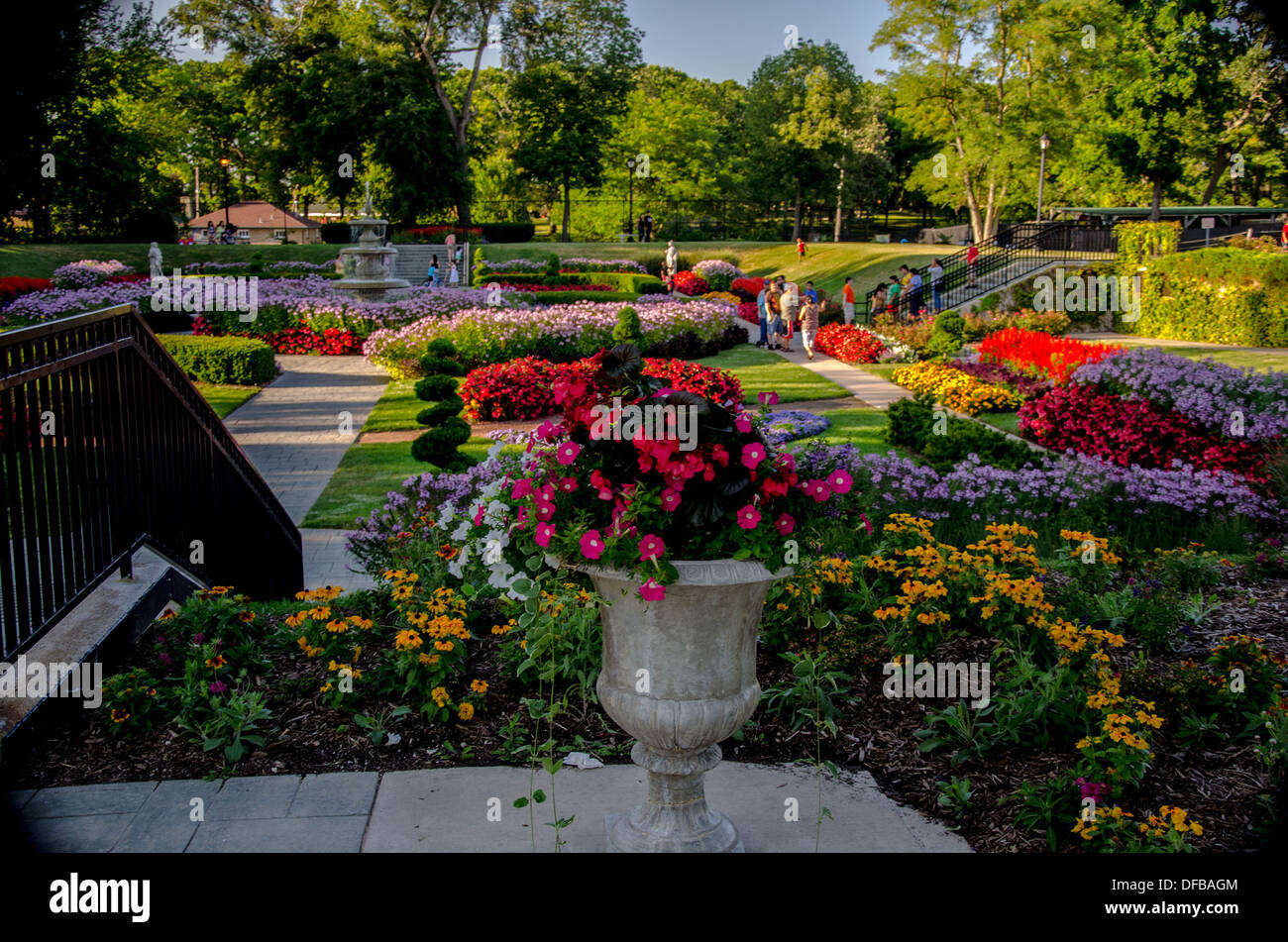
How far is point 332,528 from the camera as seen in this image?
9273mm

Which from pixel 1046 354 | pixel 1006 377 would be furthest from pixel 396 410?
pixel 1046 354

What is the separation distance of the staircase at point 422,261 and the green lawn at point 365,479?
27.8 meters

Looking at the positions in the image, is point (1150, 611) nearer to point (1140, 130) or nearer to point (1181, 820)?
point (1181, 820)

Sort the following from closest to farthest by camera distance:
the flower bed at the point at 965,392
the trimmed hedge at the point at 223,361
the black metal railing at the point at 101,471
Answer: the black metal railing at the point at 101,471 → the flower bed at the point at 965,392 → the trimmed hedge at the point at 223,361

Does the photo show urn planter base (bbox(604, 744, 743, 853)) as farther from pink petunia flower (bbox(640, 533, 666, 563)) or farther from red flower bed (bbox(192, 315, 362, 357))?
red flower bed (bbox(192, 315, 362, 357))

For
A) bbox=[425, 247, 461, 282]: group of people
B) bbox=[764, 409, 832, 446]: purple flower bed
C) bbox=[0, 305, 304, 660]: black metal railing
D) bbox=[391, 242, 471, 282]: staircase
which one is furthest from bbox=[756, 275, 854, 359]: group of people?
bbox=[391, 242, 471, 282]: staircase

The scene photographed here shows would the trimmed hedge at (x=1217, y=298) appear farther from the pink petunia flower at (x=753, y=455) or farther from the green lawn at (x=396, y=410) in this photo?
the pink petunia flower at (x=753, y=455)

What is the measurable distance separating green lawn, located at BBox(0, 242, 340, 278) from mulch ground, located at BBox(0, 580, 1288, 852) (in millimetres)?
34846

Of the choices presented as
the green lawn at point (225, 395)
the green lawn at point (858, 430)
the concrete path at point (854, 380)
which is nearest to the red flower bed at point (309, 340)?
the green lawn at point (225, 395)

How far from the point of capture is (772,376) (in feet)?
61.4

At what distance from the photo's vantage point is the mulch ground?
3.77m

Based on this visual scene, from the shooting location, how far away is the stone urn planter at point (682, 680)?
10.4ft
